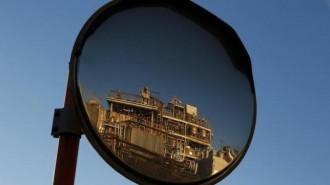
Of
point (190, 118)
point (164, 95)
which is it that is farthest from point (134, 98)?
point (190, 118)

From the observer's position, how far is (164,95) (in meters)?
1.32

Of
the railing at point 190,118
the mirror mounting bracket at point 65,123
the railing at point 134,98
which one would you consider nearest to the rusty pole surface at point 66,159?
the mirror mounting bracket at point 65,123

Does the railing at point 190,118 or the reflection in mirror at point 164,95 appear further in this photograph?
the railing at point 190,118

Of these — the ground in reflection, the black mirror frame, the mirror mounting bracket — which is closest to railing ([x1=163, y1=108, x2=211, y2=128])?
the ground in reflection

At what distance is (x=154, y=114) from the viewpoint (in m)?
1.29

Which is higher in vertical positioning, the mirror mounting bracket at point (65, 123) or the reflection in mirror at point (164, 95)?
the reflection in mirror at point (164, 95)

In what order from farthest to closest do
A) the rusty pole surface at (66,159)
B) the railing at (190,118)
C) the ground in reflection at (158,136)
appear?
the railing at (190,118) < the ground in reflection at (158,136) < the rusty pole surface at (66,159)

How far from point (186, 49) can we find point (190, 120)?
0.76ft

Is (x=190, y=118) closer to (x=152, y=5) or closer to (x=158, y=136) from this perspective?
(x=158, y=136)

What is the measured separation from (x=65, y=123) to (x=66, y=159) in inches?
3.7

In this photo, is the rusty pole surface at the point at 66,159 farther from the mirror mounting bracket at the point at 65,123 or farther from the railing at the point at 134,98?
the railing at the point at 134,98

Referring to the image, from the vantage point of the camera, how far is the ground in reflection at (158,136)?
1164 millimetres

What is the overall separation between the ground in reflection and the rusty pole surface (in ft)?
0.21

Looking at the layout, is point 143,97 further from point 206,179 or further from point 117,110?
point 206,179
